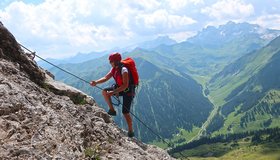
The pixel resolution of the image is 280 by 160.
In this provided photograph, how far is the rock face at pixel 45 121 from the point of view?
12164mm

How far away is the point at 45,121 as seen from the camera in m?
13.6

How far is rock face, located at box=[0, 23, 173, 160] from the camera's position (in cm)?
1216

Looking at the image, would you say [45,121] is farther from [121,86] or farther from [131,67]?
[131,67]

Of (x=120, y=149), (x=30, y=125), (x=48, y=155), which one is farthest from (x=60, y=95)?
(x=48, y=155)

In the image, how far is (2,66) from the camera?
15727 millimetres

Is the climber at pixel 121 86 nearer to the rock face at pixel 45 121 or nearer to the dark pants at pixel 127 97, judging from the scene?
the dark pants at pixel 127 97

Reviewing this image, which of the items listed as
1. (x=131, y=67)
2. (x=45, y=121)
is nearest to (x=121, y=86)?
(x=131, y=67)

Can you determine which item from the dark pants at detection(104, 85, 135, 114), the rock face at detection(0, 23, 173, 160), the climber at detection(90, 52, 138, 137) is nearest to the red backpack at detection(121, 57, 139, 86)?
the climber at detection(90, 52, 138, 137)

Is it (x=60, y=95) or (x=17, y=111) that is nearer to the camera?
(x=17, y=111)

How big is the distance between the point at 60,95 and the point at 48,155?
270 inches

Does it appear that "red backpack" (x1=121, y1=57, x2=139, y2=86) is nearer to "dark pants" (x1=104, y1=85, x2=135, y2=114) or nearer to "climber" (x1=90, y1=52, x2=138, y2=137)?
"climber" (x1=90, y1=52, x2=138, y2=137)

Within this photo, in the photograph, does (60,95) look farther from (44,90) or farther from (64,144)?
(64,144)

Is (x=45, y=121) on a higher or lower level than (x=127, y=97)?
lower

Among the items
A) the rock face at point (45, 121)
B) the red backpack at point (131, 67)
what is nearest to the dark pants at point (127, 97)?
the red backpack at point (131, 67)
